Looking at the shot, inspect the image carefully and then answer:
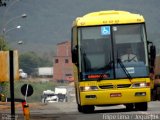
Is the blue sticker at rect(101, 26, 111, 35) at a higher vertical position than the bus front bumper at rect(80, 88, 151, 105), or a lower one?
higher

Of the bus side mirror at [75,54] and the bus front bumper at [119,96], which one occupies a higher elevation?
the bus side mirror at [75,54]

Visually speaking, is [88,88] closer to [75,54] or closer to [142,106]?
[75,54]

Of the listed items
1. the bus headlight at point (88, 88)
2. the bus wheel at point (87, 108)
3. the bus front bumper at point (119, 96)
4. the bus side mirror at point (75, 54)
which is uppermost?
the bus side mirror at point (75, 54)

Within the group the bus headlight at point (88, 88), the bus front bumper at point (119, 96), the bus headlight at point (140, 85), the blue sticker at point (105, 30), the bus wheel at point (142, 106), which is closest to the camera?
the bus front bumper at point (119, 96)

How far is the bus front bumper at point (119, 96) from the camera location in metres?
26.4

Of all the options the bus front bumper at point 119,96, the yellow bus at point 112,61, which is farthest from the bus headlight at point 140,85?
the bus front bumper at point 119,96

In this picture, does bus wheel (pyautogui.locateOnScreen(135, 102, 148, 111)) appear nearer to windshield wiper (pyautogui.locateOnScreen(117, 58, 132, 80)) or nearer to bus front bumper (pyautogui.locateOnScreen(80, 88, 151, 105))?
bus front bumper (pyautogui.locateOnScreen(80, 88, 151, 105))

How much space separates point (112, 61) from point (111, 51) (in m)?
0.37

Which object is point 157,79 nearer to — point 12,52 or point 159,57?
point 159,57

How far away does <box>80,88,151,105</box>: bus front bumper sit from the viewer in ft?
86.6

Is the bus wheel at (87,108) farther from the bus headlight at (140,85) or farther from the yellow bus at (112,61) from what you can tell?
the bus headlight at (140,85)

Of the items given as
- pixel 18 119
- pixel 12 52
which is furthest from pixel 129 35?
pixel 12 52

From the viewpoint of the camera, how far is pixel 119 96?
26.5m

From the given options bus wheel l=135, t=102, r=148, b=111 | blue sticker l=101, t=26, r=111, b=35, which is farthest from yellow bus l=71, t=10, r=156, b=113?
bus wheel l=135, t=102, r=148, b=111
